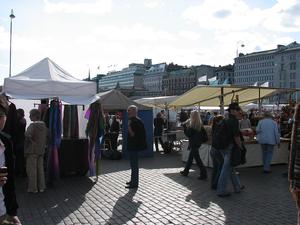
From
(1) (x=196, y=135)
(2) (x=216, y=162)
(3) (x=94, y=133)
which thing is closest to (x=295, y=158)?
(2) (x=216, y=162)

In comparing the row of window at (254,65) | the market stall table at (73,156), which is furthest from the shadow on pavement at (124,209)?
the row of window at (254,65)

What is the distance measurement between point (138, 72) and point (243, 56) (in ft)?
173

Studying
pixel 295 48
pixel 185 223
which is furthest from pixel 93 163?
pixel 295 48

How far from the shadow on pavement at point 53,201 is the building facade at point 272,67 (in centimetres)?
11659

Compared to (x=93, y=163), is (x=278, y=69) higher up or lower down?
higher up

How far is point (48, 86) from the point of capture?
9227mm

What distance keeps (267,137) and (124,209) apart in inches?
214

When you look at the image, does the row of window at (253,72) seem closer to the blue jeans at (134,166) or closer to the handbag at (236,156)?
the blue jeans at (134,166)

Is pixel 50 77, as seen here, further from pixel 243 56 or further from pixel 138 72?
pixel 138 72

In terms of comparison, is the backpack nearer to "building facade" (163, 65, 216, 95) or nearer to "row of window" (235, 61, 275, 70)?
"row of window" (235, 61, 275, 70)

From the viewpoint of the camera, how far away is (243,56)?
478 ft

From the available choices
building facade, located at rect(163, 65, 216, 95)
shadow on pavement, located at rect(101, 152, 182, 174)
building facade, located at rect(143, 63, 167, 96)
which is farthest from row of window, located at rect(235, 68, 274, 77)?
shadow on pavement, located at rect(101, 152, 182, 174)

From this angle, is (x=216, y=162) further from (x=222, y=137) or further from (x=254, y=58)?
(x=254, y=58)

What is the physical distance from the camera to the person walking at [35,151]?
27.4ft
